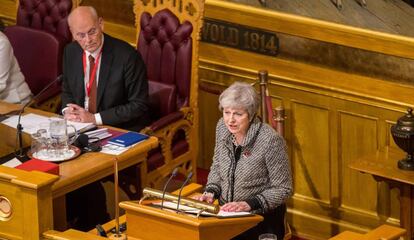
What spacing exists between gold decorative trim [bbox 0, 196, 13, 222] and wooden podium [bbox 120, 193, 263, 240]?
0.57 metres

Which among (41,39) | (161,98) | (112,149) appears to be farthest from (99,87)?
(41,39)

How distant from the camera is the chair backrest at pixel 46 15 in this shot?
8109 millimetres

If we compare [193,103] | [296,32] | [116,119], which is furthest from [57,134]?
[296,32]

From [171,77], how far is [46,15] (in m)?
1.27

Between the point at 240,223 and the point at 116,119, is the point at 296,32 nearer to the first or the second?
the point at 116,119

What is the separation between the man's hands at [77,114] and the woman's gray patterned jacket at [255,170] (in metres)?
1.26

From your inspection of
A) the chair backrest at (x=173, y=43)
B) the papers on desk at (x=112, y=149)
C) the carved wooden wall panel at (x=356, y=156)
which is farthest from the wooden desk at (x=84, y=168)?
the carved wooden wall panel at (x=356, y=156)

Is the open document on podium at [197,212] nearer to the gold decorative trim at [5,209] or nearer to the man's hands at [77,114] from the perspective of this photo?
the gold decorative trim at [5,209]

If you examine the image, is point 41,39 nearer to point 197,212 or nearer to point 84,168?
point 84,168

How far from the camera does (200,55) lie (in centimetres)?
812

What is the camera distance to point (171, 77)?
740 cm

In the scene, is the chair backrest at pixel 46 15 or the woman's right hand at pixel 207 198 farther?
the chair backrest at pixel 46 15

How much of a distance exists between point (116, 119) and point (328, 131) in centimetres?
135

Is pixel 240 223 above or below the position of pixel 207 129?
above
